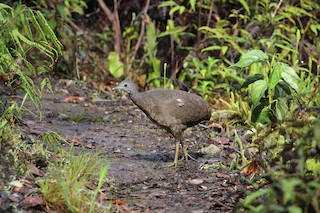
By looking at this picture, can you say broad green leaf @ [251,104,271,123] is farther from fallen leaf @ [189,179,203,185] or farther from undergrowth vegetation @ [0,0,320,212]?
undergrowth vegetation @ [0,0,320,212]

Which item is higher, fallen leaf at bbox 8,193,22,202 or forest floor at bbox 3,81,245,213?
fallen leaf at bbox 8,193,22,202

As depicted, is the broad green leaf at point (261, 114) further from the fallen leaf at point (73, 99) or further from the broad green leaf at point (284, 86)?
the fallen leaf at point (73, 99)

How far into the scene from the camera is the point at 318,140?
10.8 ft

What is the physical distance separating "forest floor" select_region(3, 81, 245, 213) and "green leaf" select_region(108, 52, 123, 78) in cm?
54

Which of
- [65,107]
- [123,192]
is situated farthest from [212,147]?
[65,107]

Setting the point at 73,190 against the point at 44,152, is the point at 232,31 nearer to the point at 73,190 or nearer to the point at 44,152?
the point at 44,152

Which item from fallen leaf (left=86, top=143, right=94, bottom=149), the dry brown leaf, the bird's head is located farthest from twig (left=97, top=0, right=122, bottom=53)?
the bird's head

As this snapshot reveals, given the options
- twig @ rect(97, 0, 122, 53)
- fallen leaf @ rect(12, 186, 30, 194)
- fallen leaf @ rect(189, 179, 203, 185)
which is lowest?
twig @ rect(97, 0, 122, 53)

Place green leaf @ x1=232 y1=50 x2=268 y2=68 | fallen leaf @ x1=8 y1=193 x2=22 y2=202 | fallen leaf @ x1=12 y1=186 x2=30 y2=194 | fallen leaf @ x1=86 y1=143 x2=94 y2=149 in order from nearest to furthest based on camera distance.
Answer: fallen leaf @ x1=8 y1=193 x2=22 y2=202 → fallen leaf @ x1=12 y1=186 x2=30 y2=194 → green leaf @ x1=232 y1=50 x2=268 y2=68 → fallen leaf @ x1=86 y1=143 x2=94 y2=149

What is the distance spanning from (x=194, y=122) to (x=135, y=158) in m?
0.64

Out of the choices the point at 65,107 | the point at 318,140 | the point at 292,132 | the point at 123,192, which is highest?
the point at 318,140

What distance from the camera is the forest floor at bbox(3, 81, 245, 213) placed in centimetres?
474

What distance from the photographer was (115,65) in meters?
9.40

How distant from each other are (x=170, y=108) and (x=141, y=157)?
0.59 meters
